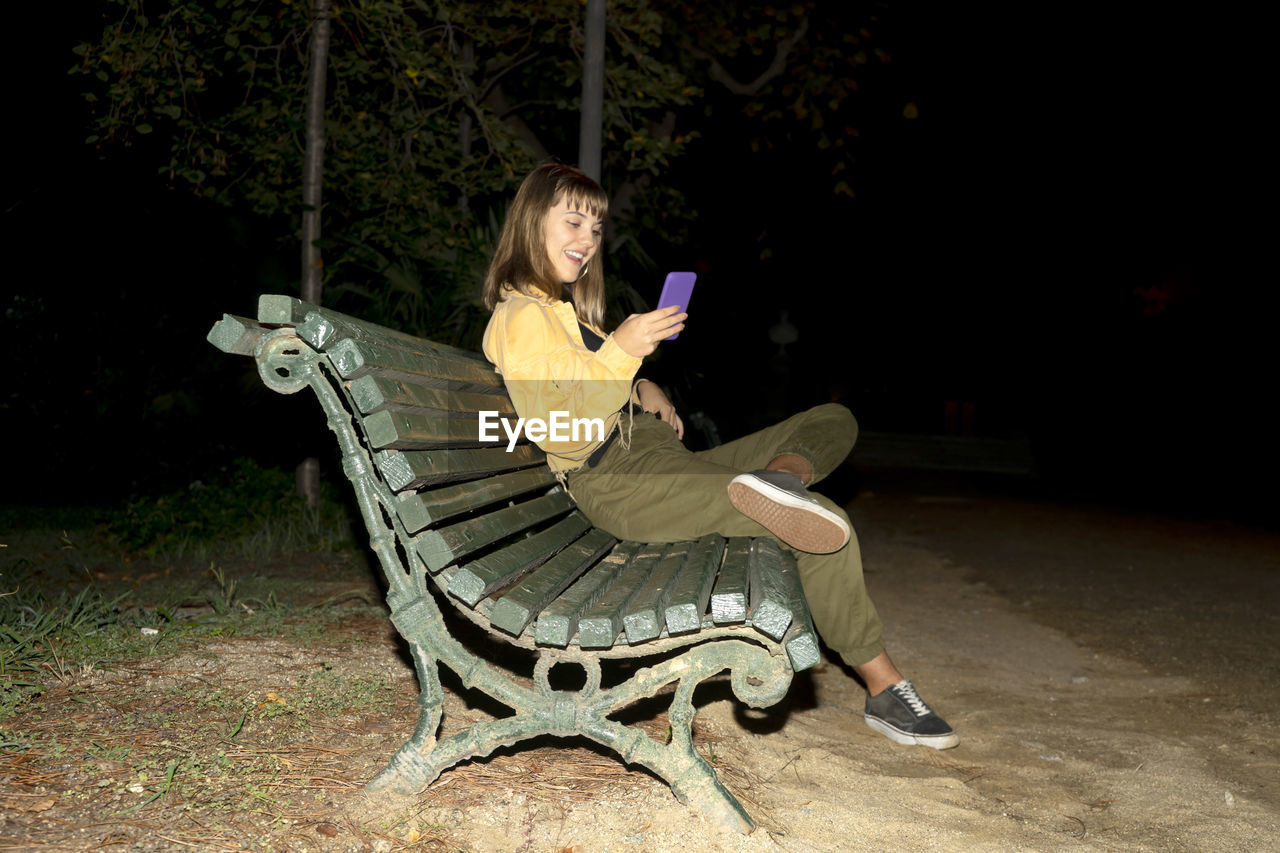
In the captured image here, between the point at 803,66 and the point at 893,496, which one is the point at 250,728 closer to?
the point at 803,66

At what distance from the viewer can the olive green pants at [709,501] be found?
304 centimetres

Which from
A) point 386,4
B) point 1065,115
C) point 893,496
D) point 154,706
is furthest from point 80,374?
point 1065,115

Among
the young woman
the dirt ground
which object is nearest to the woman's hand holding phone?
the young woman

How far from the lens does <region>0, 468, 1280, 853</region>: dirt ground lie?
7.70 ft

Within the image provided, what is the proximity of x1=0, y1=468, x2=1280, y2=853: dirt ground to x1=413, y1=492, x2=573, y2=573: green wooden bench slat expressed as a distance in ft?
2.02

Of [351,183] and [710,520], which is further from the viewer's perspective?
[351,183]

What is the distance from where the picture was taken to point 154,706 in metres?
2.88

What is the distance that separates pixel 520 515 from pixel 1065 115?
16.6 meters

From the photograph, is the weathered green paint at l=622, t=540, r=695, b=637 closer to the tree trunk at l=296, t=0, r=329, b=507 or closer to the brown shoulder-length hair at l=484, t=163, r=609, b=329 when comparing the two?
the brown shoulder-length hair at l=484, t=163, r=609, b=329

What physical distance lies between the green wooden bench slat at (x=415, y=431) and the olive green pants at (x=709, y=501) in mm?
579

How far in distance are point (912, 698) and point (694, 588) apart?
1.37 meters

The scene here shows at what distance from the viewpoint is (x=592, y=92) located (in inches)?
230

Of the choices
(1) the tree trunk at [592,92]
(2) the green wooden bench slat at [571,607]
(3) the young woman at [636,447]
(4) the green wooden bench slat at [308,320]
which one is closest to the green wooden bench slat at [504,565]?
(2) the green wooden bench slat at [571,607]

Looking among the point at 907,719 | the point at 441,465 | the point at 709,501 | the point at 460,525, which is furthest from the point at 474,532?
the point at 907,719
